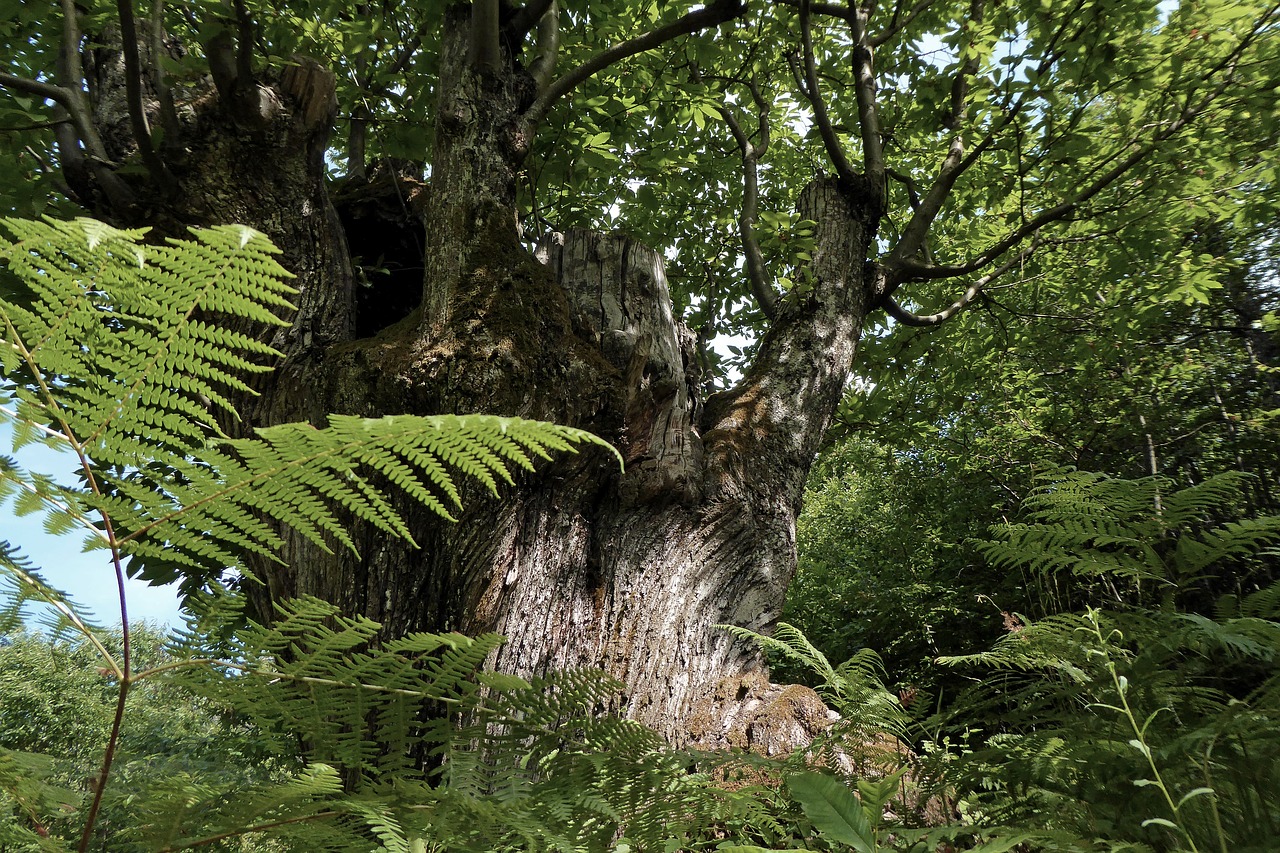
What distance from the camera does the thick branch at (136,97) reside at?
267 centimetres

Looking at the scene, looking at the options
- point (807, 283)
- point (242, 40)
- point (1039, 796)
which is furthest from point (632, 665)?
point (242, 40)

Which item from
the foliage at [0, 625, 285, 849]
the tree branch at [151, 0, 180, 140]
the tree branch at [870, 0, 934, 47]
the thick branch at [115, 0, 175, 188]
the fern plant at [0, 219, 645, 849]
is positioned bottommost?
the foliage at [0, 625, 285, 849]

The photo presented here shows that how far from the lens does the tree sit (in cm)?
256

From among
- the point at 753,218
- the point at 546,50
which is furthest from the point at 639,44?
the point at 753,218

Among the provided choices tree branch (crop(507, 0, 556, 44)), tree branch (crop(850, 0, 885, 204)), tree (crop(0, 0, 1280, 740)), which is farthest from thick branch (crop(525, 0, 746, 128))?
tree branch (crop(850, 0, 885, 204))

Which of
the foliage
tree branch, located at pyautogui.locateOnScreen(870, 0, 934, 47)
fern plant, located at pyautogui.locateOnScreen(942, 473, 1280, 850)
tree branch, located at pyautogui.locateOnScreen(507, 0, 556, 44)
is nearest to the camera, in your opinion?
the foliage

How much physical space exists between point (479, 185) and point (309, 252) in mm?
845

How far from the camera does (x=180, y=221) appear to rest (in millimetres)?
3057

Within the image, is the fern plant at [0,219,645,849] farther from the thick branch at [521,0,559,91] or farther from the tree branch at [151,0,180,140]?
the thick branch at [521,0,559,91]

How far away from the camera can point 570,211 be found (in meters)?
5.82

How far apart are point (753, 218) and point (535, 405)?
3.01 meters

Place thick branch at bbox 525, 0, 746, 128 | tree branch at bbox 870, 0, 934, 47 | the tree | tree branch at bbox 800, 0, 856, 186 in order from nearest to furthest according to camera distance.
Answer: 1. the tree
2. thick branch at bbox 525, 0, 746, 128
3. tree branch at bbox 800, 0, 856, 186
4. tree branch at bbox 870, 0, 934, 47

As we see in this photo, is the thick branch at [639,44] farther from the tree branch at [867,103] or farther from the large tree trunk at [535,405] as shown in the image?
the tree branch at [867,103]

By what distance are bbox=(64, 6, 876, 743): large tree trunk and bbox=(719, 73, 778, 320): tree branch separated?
0.80 meters
